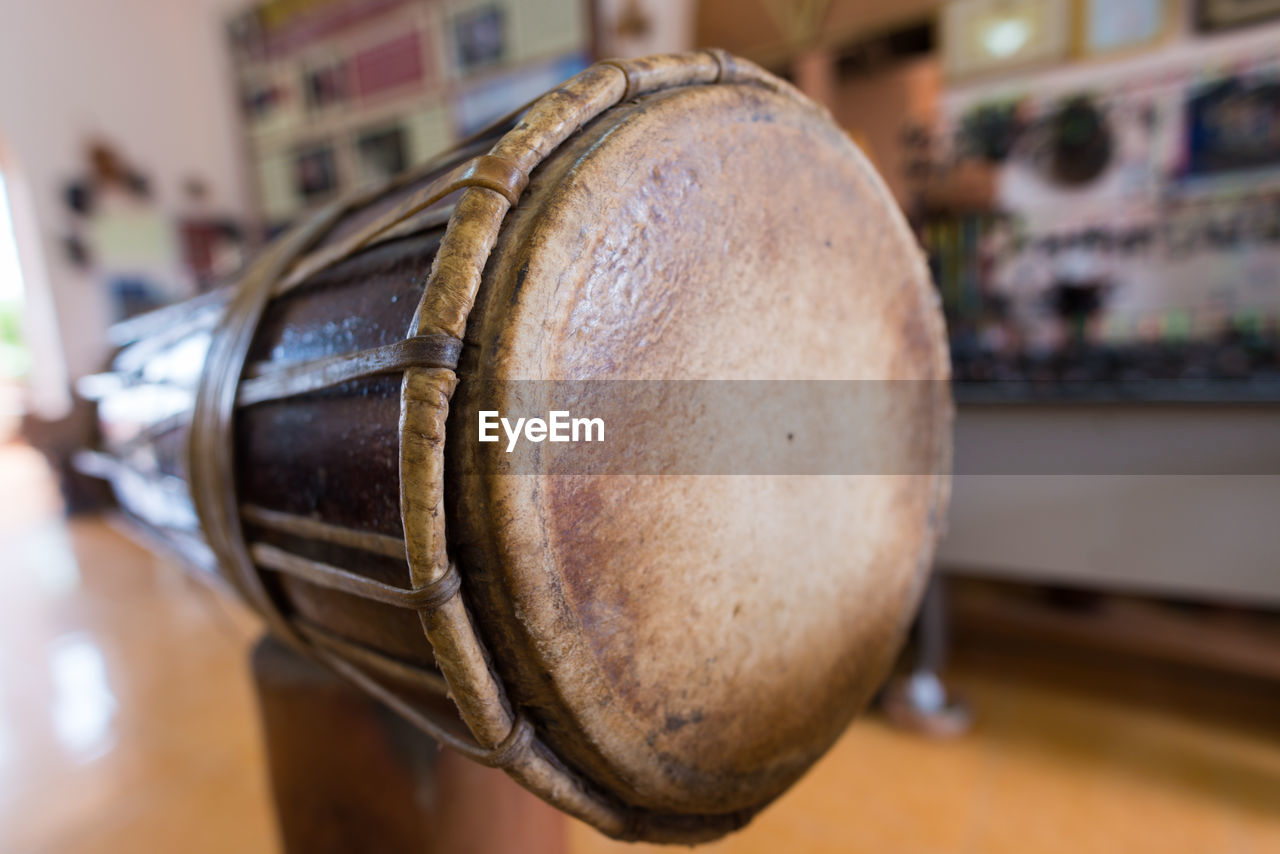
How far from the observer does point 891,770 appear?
1753mm

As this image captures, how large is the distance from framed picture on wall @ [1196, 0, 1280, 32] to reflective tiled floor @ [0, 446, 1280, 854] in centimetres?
207

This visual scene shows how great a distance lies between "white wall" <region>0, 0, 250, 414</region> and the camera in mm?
4664

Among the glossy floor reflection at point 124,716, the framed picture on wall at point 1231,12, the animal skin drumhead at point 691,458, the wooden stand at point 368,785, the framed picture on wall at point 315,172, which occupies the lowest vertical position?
the glossy floor reflection at point 124,716

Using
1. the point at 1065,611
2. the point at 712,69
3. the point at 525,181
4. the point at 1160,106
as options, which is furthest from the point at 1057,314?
the point at 525,181

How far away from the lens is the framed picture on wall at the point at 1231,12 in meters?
2.14

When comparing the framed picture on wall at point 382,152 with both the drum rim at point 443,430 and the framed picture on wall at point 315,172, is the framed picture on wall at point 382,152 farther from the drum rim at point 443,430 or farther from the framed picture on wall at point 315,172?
the drum rim at point 443,430

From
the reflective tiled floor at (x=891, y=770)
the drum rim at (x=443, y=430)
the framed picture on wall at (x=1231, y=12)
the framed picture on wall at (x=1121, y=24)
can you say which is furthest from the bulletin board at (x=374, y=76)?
the drum rim at (x=443, y=430)

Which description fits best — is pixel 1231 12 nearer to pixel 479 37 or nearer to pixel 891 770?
pixel 891 770

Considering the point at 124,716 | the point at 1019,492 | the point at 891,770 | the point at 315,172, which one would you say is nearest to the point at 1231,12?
the point at 1019,492

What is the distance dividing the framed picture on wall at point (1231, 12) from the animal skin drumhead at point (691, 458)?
2.30m

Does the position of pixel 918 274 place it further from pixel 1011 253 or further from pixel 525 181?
pixel 1011 253

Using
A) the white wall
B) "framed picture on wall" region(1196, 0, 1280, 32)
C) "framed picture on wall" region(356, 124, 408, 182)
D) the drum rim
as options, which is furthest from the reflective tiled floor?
the white wall

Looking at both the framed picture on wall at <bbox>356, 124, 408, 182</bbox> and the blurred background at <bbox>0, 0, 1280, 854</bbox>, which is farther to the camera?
the framed picture on wall at <bbox>356, 124, 408, 182</bbox>

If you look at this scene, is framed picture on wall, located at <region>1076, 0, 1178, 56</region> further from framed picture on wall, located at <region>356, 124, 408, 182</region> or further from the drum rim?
framed picture on wall, located at <region>356, 124, 408, 182</region>
